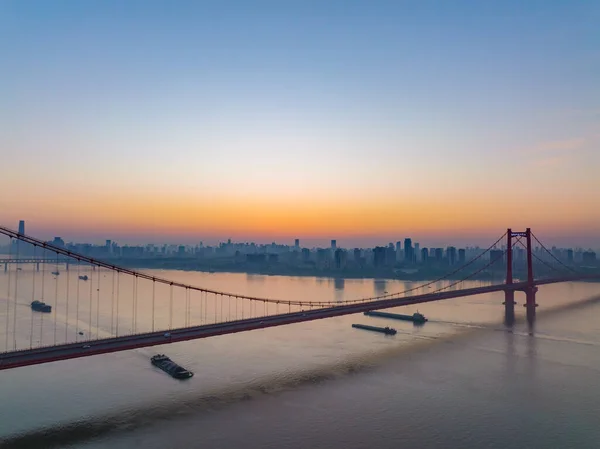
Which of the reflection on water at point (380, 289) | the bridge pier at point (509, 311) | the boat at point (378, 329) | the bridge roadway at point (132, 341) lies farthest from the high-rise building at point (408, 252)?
the bridge roadway at point (132, 341)

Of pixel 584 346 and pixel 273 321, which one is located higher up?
pixel 273 321

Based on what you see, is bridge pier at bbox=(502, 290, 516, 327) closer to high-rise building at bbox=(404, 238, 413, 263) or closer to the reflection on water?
the reflection on water

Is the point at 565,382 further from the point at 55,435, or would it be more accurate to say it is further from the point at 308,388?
the point at 55,435

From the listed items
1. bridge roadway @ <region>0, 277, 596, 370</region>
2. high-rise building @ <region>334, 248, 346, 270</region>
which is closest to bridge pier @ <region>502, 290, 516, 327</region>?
bridge roadway @ <region>0, 277, 596, 370</region>

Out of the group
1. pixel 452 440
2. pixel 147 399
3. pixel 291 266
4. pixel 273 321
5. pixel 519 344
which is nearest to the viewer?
pixel 452 440

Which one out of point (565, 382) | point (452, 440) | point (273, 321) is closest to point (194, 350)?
point (273, 321)

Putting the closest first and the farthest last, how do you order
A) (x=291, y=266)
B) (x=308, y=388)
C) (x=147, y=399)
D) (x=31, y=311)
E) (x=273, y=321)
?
(x=147, y=399), (x=308, y=388), (x=273, y=321), (x=31, y=311), (x=291, y=266)

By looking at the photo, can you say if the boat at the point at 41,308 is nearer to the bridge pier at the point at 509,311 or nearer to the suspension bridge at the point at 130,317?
the suspension bridge at the point at 130,317
